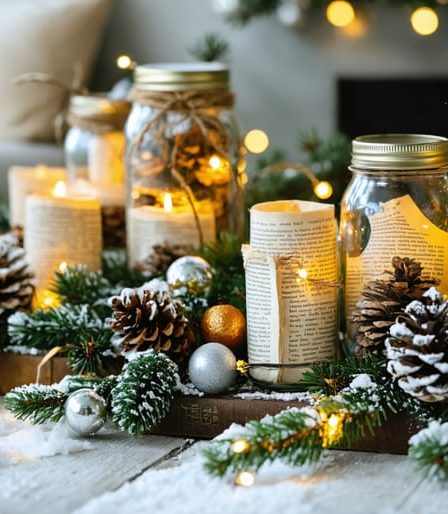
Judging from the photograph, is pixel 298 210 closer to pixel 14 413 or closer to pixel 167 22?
pixel 14 413

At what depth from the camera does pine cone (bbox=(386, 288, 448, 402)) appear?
2.47ft

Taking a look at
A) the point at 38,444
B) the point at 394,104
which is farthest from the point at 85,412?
the point at 394,104

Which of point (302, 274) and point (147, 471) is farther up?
point (302, 274)

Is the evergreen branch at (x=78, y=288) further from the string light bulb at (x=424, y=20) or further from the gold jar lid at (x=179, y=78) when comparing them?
the string light bulb at (x=424, y=20)

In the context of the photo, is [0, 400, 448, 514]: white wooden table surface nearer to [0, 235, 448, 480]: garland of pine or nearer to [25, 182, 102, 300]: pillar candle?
[0, 235, 448, 480]: garland of pine

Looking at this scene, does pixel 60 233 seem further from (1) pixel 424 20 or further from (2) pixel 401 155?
(1) pixel 424 20

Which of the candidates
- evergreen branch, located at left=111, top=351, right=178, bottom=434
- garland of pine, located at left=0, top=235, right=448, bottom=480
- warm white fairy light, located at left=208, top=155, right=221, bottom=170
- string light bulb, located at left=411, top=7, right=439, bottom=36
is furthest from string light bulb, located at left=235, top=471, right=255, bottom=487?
string light bulb, located at left=411, top=7, right=439, bottom=36

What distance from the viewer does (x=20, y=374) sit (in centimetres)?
99

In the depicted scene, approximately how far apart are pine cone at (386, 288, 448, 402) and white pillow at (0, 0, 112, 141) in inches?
65.0

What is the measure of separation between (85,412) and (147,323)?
105 mm

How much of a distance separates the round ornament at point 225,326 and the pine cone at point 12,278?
0.24 metres

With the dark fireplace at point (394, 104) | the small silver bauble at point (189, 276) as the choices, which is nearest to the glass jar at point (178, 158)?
the small silver bauble at point (189, 276)

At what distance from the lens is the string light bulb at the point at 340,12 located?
2309 millimetres

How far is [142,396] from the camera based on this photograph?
826mm
